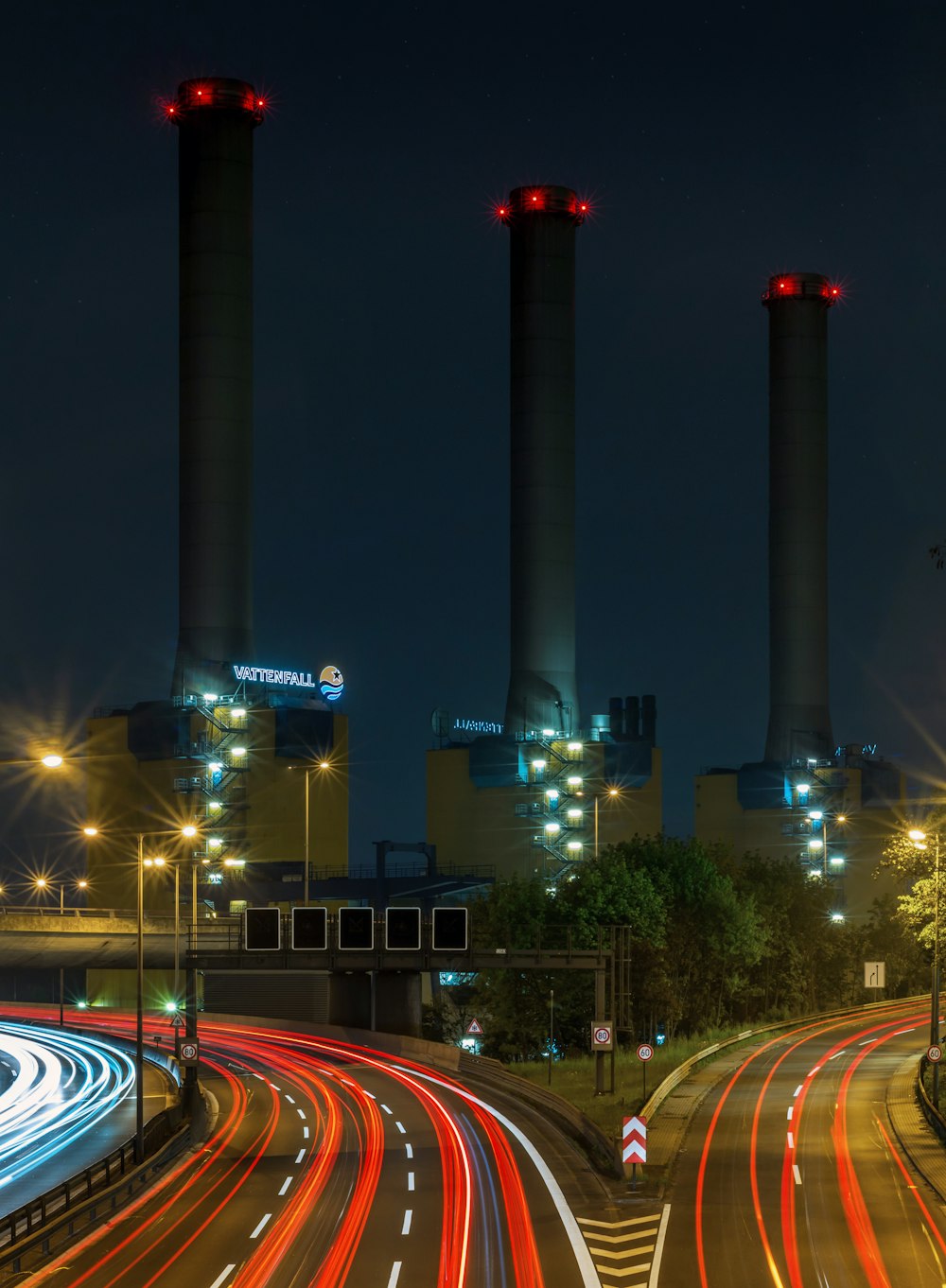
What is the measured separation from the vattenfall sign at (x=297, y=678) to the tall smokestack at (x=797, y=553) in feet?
134

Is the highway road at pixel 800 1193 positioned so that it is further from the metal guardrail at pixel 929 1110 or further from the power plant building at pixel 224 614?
the power plant building at pixel 224 614

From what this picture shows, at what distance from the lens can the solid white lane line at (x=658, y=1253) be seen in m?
35.9

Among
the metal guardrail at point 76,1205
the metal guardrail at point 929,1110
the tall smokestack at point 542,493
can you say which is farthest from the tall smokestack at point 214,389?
the metal guardrail at point 76,1205

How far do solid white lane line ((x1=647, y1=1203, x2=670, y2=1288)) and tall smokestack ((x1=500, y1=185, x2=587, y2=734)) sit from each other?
105859mm

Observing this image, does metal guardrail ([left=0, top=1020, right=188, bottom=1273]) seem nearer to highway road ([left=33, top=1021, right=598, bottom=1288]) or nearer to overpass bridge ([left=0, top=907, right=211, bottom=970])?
highway road ([left=33, top=1021, right=598, bottom=1288])

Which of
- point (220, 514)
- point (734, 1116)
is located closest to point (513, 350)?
point (220, 514)

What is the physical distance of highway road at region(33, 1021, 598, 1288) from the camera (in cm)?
3719

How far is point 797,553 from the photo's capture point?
542ft

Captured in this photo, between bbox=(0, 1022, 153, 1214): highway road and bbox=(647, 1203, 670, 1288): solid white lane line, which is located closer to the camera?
bbox=(647, 1203, 670, 1288): solid white lane line

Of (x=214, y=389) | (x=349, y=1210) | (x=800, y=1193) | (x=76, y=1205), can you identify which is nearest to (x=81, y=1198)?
(x=76, y=1205)

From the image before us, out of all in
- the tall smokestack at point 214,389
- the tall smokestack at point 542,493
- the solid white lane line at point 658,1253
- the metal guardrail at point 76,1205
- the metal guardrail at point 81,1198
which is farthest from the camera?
the tall smokestack at point 542,493

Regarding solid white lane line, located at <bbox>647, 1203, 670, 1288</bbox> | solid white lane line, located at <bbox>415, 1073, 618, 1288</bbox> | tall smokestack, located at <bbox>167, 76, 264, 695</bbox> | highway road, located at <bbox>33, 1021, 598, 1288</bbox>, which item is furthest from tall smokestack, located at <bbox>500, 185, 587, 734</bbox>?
solid white lane line, located at <bbox>647, 1203, 670, 1288</bbox>

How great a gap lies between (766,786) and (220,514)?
5941 centimetres

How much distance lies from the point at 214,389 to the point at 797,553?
57.9 meters
